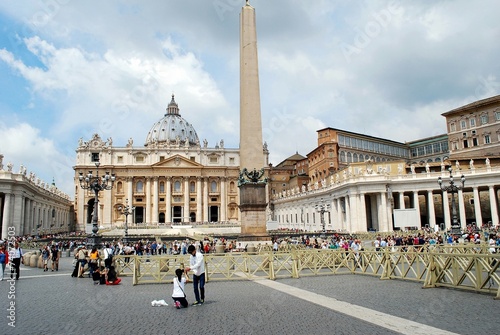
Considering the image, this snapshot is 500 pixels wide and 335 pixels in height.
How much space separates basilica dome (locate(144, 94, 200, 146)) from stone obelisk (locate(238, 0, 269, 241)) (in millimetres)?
90782

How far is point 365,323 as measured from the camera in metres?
6.43

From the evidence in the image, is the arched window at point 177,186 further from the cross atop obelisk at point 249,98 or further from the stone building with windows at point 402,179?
the cross atop obelisk at point 249,98

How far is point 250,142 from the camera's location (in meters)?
18.6

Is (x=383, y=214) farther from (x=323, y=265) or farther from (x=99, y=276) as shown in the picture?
(x=99, y=276)

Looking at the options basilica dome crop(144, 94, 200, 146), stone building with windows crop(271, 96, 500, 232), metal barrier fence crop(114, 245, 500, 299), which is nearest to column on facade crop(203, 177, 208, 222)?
stone building with windows crop(271, 96, 500, 232)

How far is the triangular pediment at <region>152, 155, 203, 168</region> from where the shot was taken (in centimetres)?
8219

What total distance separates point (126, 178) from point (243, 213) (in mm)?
67030

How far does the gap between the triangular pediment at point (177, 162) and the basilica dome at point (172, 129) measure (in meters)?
Answer: 25.8

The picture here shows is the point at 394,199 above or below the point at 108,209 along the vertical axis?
below

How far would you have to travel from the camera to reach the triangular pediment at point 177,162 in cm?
8219

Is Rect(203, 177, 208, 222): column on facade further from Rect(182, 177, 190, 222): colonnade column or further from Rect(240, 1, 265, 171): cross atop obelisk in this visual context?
Rect(240, 1, 265, 171): cross atop obelisk

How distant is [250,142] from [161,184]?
222 feet

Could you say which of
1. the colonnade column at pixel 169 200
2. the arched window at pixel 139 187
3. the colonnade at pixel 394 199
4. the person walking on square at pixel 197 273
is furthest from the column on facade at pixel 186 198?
the person walking on square at pixel 197 273

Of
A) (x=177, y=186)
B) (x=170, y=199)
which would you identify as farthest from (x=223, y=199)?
(x=170, y=199)
